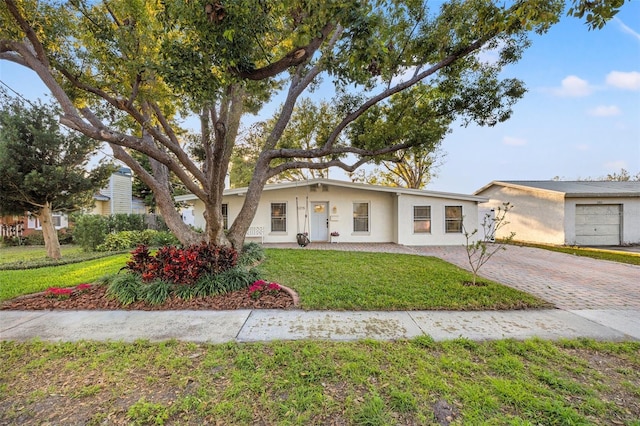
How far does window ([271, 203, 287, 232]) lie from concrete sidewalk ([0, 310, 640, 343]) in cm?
960

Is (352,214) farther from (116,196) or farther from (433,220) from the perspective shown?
(116,196)

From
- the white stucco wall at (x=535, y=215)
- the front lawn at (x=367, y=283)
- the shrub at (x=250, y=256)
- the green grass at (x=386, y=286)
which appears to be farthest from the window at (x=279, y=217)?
the white stucco wall at (x=535, y=215)

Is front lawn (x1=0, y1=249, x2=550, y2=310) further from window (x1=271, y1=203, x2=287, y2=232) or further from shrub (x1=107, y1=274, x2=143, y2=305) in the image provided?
window (x1=271, y1=203, x2=287, y2=232)

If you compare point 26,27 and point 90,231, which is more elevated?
point 26,27

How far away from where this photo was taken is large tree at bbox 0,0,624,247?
3.71 meters

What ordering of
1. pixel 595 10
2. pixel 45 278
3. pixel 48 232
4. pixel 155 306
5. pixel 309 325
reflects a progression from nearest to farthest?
pixel 595 10 < pixel 309 325 < pixel 155 306 < pixel 45 278 < pixel 48 232

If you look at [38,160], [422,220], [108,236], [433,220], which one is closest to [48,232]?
[108,236]

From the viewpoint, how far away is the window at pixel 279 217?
13781 millimetres

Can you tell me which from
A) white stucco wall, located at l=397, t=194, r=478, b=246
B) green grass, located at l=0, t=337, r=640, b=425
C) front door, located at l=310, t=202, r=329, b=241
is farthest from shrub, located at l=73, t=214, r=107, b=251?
white stucco wall, located at l=397, t=194, r=478, b=246

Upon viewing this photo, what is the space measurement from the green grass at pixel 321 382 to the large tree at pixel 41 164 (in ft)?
33.9

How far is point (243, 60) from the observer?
13.2ft

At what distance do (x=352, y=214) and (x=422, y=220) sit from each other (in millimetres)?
3447

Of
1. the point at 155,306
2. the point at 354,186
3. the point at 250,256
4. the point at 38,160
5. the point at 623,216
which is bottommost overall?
the point at 155,306

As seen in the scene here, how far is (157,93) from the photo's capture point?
6102 millimetres
